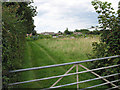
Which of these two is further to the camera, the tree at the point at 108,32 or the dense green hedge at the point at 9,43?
the tree at the point at 108,32

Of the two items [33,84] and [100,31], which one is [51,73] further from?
[100,31]

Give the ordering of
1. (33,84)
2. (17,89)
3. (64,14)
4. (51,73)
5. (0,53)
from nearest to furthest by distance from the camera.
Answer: (0,53)
(17,89)
(33,84)
(51,73)
(64,14)

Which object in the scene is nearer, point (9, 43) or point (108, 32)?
point (9, 43)

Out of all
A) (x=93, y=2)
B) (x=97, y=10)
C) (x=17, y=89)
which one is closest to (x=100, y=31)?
(x=97, y=10)

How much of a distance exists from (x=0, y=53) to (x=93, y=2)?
4199mm

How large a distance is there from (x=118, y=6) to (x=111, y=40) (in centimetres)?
134

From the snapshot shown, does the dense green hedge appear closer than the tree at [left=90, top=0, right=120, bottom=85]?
Yes

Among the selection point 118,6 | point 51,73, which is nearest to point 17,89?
point 51,73

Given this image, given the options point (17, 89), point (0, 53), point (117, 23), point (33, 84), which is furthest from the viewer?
point (33, 84)

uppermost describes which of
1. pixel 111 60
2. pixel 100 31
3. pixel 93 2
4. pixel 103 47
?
pixel 93 2

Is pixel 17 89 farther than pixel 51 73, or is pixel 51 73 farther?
pixel 51 73

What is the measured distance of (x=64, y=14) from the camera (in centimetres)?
1052

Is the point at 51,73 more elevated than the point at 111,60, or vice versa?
the point at 111,60

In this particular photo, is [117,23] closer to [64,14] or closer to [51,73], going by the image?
[51,73]
